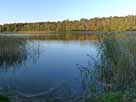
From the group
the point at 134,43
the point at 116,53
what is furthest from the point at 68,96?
the point at 134,43

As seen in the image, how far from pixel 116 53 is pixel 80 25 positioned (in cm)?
7418

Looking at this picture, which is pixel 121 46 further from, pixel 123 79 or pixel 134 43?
pixel 123 79

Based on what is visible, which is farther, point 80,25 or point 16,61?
point 80,25

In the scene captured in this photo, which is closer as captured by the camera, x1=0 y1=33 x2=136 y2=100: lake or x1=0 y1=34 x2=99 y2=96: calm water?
x1=0 y1=33 x2=136 y2=100: lake

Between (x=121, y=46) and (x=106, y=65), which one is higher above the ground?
(x=121, y=46)

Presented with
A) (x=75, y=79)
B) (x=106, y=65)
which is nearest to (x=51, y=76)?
(x=75, y=79)

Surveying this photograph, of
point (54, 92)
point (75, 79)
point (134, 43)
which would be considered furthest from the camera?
point (75, 79)

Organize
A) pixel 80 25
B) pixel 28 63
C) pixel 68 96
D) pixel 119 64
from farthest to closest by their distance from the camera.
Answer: pixel 80 25
pixel 28 63
pixel 119 64
pixel 68 96

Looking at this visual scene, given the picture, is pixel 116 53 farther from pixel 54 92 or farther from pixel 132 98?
pixel 132 98

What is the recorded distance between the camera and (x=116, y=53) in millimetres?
7910

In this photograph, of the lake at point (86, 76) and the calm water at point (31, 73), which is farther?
the calm water at point (31, 73)

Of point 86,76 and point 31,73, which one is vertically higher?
point 86,76

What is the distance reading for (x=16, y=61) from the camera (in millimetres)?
11977

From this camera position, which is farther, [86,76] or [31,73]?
[31,73]
